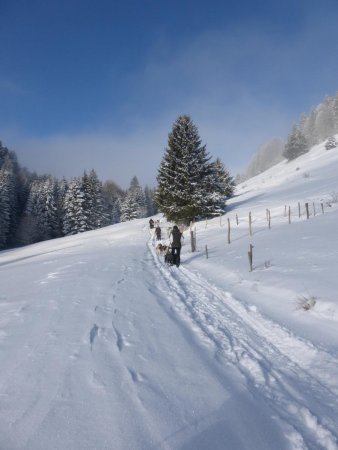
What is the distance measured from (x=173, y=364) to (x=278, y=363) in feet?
5.30

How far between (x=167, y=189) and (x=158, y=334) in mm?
25464

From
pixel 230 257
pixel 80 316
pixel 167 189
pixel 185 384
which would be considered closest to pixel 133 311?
pixel 80 316

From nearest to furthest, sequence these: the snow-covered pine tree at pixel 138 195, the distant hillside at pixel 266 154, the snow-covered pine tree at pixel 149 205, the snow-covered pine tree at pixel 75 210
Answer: the snow-covered pine tree at pixel 75 210
the snow-covered pine tree at pixel 138 195
the snow-covered pine tree at pixel 149 205
the distant hillside at pixel 266 154

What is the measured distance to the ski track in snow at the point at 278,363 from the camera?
10.1 ft

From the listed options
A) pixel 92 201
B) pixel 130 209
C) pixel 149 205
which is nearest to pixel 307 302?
pixel 92 201

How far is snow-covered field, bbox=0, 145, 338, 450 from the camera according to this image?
2818 mm

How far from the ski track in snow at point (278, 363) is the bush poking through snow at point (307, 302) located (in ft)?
3.22

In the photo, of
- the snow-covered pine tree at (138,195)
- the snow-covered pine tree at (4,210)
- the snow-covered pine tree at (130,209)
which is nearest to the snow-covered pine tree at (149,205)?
the snow-covered pine tree at (138,195)

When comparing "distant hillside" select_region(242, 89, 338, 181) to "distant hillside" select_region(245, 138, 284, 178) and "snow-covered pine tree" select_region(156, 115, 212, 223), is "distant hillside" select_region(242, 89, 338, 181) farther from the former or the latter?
"distant hillside" select_region(245, 138, 284, 178)

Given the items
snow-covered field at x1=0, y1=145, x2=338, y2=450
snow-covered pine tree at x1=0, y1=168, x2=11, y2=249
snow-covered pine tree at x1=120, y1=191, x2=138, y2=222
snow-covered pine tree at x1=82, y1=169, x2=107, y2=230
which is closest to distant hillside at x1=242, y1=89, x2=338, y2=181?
snow-covered pine tree at x1=120, y1=191, x2=138, y2=222

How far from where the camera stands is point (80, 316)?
6.07 metres

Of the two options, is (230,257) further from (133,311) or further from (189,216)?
(189,216)

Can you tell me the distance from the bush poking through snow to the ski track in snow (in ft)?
3.22

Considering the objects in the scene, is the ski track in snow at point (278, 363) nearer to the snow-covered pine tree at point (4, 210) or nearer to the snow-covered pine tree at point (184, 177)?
the snow-covered pine tree at point (184, 177)
